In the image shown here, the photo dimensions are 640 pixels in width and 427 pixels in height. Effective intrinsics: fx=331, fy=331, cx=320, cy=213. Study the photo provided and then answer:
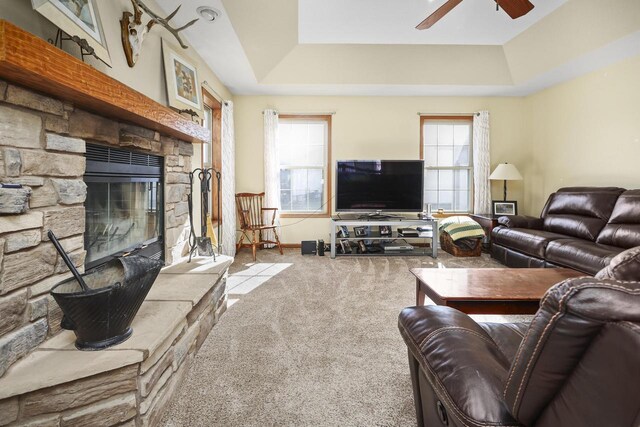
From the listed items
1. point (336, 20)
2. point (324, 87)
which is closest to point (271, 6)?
point (336, 20)

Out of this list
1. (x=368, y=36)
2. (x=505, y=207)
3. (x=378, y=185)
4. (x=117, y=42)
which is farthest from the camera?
(x=505, y=207)

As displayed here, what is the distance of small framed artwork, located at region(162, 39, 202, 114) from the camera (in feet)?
8.43

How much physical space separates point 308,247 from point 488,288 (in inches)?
117

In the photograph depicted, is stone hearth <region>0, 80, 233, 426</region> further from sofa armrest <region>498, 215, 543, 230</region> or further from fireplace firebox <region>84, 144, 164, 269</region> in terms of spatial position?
sofa armrest <region>498, 215, 543, 230</region>

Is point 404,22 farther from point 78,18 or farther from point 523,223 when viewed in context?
point 78,18

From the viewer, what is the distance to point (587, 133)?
13.5 ft

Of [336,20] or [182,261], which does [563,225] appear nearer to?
[336,20]

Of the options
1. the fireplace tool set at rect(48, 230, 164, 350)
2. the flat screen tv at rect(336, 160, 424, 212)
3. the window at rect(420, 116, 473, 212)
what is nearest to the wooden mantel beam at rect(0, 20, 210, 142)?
the fireplace tool set at rect(48, 230, 164, 350)

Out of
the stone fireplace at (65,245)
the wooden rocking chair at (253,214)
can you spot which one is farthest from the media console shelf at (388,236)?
the stone fireplace at (65,245)

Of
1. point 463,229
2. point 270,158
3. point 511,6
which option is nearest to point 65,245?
point 511,6

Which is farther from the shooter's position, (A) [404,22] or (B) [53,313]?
(A) [404,22]

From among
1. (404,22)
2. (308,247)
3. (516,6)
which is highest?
(404,22)

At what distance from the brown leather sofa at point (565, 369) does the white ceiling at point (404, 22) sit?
3.30m

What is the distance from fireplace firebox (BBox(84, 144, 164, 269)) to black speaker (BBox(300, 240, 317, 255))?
2.38 metres
